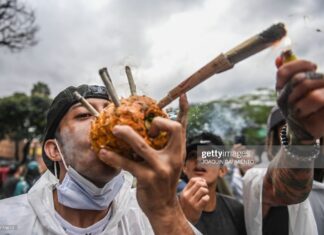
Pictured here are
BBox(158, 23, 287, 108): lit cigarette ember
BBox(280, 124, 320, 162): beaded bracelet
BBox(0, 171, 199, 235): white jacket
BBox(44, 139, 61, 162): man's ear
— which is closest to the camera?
BBox(158, 23, 287, 108): lit cigarette ember

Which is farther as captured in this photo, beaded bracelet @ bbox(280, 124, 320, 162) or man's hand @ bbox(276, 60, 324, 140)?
beaded bracelet @ bbox(280, 124, 320, 162)

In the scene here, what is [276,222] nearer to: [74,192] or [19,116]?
[74,192]

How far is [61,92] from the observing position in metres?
2.40

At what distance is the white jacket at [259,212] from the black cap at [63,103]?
3.78ft

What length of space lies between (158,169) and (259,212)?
4.36ft

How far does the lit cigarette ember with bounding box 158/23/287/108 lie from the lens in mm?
1046

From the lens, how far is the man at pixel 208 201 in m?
2.07

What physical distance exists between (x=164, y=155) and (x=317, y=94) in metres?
0.55

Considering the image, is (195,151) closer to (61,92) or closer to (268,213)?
(268,213)

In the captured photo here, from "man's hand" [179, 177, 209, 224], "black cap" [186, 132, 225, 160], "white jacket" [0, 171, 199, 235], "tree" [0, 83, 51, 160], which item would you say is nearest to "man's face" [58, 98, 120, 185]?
"white jacket" [0, 171, 199, 235]

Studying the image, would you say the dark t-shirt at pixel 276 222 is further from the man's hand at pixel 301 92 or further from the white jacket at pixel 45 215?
the man's hand at pixel 301 92

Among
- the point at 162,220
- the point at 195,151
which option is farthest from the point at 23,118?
the point at 162,220

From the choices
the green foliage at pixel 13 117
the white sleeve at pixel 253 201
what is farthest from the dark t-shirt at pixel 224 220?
the green foliage at pixel 13 117

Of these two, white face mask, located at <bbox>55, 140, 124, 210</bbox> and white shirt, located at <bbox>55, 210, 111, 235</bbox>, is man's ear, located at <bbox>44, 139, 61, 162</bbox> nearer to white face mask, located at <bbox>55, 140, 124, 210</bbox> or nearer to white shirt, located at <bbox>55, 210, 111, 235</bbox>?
white face mask, located at <bbox>55, 140, 124, 210</bbox>
